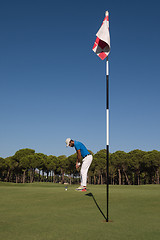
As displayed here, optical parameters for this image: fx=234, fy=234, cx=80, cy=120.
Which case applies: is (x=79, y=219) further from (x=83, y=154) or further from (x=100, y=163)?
(x=100, y=163)

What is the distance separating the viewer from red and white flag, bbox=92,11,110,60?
28.9ft

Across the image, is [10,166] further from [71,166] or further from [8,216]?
[8,216]

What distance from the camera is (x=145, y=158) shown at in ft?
236

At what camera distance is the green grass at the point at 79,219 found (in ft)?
17.2

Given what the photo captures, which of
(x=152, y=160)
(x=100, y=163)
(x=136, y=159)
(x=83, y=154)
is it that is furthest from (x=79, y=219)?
(x=100, y=163)

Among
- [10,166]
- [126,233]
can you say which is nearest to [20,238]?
[126,233]

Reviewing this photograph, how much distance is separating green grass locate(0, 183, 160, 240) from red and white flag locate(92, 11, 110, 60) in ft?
19.2

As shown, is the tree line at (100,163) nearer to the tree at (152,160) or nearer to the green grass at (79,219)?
the tree at (152,160)

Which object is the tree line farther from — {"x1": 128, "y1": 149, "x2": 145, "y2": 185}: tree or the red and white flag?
the red and white flag

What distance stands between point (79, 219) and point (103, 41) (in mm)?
6432

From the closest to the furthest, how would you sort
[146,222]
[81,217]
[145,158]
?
[146,222], [81,217], [145,158]

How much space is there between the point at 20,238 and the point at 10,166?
89.2 metres

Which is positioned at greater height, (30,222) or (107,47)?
(107,47)

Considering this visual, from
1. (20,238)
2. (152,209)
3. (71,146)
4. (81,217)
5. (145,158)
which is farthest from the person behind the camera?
(145,158)
